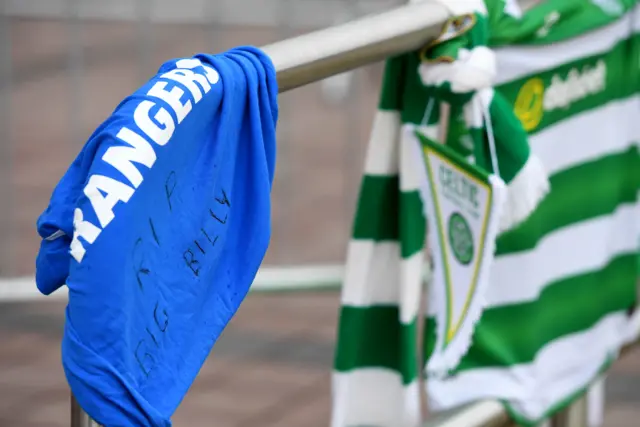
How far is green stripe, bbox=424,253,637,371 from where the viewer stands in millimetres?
1225

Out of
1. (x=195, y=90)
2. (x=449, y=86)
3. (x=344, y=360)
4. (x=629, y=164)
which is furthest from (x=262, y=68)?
(x=629, y=164)

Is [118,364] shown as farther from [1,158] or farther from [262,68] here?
[1,158]

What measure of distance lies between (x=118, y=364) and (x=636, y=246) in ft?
3.22

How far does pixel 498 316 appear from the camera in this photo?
1.23 metres

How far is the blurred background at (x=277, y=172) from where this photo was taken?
2.24 m

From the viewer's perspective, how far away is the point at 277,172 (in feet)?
8.49

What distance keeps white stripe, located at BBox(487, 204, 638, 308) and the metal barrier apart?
1.10ft

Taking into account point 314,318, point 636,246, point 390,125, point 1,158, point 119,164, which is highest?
point 119,164

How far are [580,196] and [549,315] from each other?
141 mm

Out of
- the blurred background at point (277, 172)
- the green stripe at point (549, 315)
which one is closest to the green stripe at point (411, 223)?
the green stripe at point (549, 315)

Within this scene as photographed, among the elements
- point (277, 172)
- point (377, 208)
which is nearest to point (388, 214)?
point (377, 208)

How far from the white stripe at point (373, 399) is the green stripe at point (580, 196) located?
7.0 inches

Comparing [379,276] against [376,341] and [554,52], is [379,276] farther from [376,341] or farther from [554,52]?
[554,52]

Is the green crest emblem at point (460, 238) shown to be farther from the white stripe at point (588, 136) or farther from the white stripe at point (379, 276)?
the white stripe at point (588, 136)
